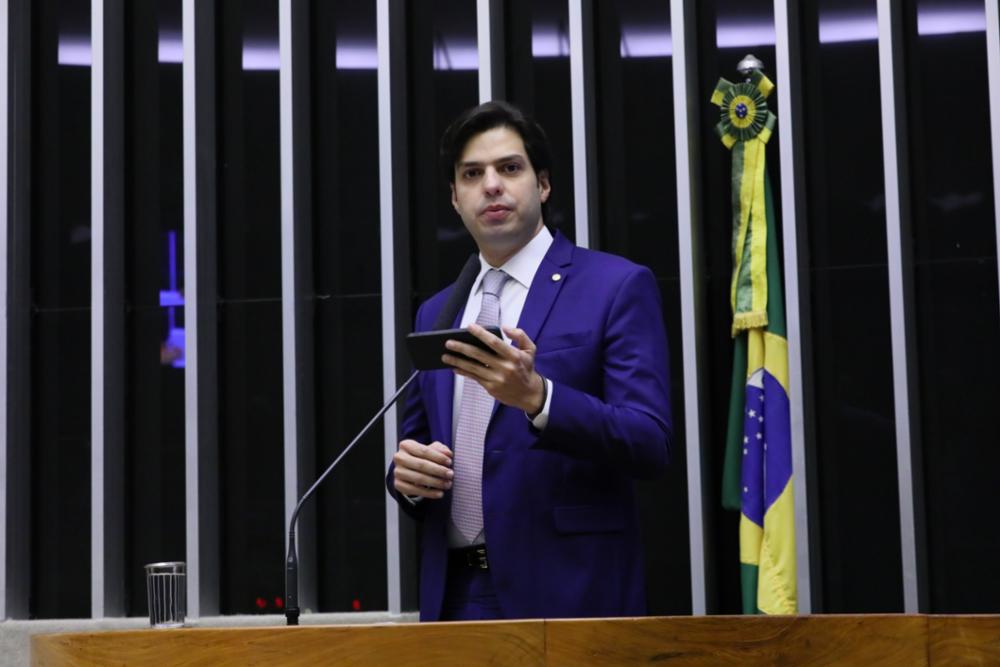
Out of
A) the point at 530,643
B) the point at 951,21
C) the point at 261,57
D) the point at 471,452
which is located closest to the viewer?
the point at 530,643

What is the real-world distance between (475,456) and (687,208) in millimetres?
1805

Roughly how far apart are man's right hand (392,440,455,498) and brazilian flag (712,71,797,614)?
66.7 inches

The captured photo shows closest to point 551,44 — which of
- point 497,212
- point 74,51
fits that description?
point 74,51

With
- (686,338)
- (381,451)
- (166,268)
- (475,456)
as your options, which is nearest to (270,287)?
(166,268)

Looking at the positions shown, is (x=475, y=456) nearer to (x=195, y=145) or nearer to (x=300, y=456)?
(x=300, y=456)

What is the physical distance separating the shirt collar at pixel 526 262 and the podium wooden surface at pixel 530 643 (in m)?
1.04

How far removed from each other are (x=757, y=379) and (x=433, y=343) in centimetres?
201

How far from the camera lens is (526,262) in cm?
251

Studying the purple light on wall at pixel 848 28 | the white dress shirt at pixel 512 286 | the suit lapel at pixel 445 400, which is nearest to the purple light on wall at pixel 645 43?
the purple light on wall at pixel 848 28

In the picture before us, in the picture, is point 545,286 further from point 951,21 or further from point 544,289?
point 951,21

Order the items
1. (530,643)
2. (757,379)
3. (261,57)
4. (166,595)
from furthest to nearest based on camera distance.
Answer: (261,57) < (757,379) < (166,595) < (530,643)

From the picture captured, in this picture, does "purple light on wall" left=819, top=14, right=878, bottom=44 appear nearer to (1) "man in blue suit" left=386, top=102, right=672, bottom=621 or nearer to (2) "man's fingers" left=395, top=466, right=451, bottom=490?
(1) "man in blue suit" left=386, top=102, right=672, bottom=621

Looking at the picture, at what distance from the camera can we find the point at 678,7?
4066 mm

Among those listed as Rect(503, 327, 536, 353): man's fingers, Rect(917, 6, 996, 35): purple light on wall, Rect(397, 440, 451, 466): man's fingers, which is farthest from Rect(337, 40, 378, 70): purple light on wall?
Rect(503, 327, 536, 353): man's fingers
